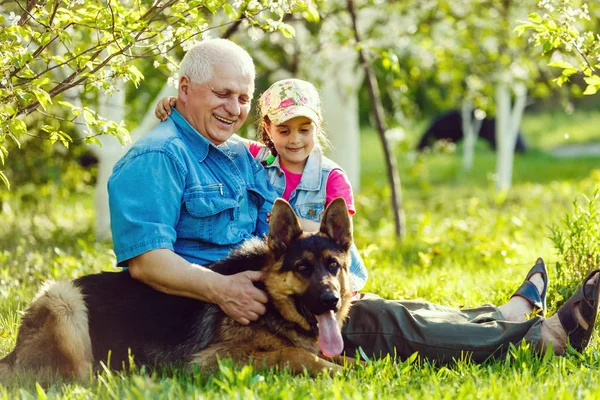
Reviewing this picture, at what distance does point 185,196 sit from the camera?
4.01 meters

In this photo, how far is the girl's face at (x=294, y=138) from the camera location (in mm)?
4516

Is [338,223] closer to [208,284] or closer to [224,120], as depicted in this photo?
[208,284]

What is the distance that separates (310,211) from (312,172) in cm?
24

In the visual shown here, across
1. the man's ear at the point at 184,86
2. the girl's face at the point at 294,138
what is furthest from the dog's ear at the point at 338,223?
the man's ear at the point at 184,86

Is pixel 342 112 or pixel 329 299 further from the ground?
pixel 342 112

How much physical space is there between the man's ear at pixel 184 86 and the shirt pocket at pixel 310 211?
3.08ft

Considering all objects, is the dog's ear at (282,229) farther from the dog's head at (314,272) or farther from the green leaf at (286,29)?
the green leaf at (286,29)

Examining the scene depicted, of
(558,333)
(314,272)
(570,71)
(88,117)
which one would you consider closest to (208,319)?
(314,272)

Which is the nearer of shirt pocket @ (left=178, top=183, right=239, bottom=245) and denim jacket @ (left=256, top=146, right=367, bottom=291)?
shirt pocket @ (left=178, top=183, right=239, bottom=245)

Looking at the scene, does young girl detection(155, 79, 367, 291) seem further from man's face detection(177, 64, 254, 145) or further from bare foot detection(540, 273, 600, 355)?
bare foot detection(540, 273, 600, 355)

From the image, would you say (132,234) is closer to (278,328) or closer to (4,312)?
(278,328)

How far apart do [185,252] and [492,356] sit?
173 centimetres

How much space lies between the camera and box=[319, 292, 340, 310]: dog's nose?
3.53m

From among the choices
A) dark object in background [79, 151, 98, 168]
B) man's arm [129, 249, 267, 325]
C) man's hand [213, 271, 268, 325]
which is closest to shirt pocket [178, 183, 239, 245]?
man's arm [129, 249, 267, 325]
